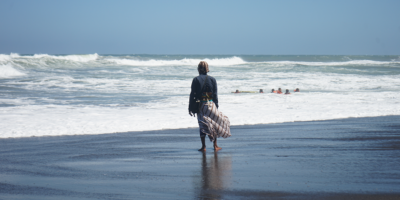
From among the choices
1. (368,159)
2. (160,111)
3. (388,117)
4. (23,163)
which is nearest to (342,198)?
(368,159)

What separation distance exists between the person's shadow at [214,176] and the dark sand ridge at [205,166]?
0.01 metres

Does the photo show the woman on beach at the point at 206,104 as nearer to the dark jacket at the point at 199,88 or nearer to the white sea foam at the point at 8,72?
the dark jacket at the point at 199,88

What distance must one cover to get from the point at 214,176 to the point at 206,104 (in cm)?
188

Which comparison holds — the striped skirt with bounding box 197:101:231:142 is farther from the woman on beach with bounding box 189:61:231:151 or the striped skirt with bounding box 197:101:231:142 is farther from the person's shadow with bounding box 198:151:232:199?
the person's shadow with bounding box 198:151:232:199

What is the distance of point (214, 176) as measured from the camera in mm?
4922

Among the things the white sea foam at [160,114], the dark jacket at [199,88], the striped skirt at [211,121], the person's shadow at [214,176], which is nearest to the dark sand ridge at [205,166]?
the person's shadow at [214,176]

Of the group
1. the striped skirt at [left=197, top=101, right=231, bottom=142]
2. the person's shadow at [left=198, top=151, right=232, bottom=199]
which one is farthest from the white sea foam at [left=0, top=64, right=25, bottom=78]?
the person's shadow at [left=198, top=151, right=232, bottom=199]

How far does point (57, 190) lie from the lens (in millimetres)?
4387

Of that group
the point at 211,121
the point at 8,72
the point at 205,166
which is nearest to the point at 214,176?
the point at 205,166

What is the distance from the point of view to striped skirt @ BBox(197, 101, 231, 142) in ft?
21.6

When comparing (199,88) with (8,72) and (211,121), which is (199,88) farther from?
(8,72)

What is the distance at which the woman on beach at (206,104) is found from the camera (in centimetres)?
656

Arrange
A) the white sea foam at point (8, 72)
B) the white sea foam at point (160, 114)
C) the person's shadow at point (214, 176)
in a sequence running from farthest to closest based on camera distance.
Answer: the white sea foam at point (8, 72), the white sea foam at point (160, 114), the person's shadow at point (214, 176)

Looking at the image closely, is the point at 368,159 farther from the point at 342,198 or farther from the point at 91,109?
the point at 91,109
